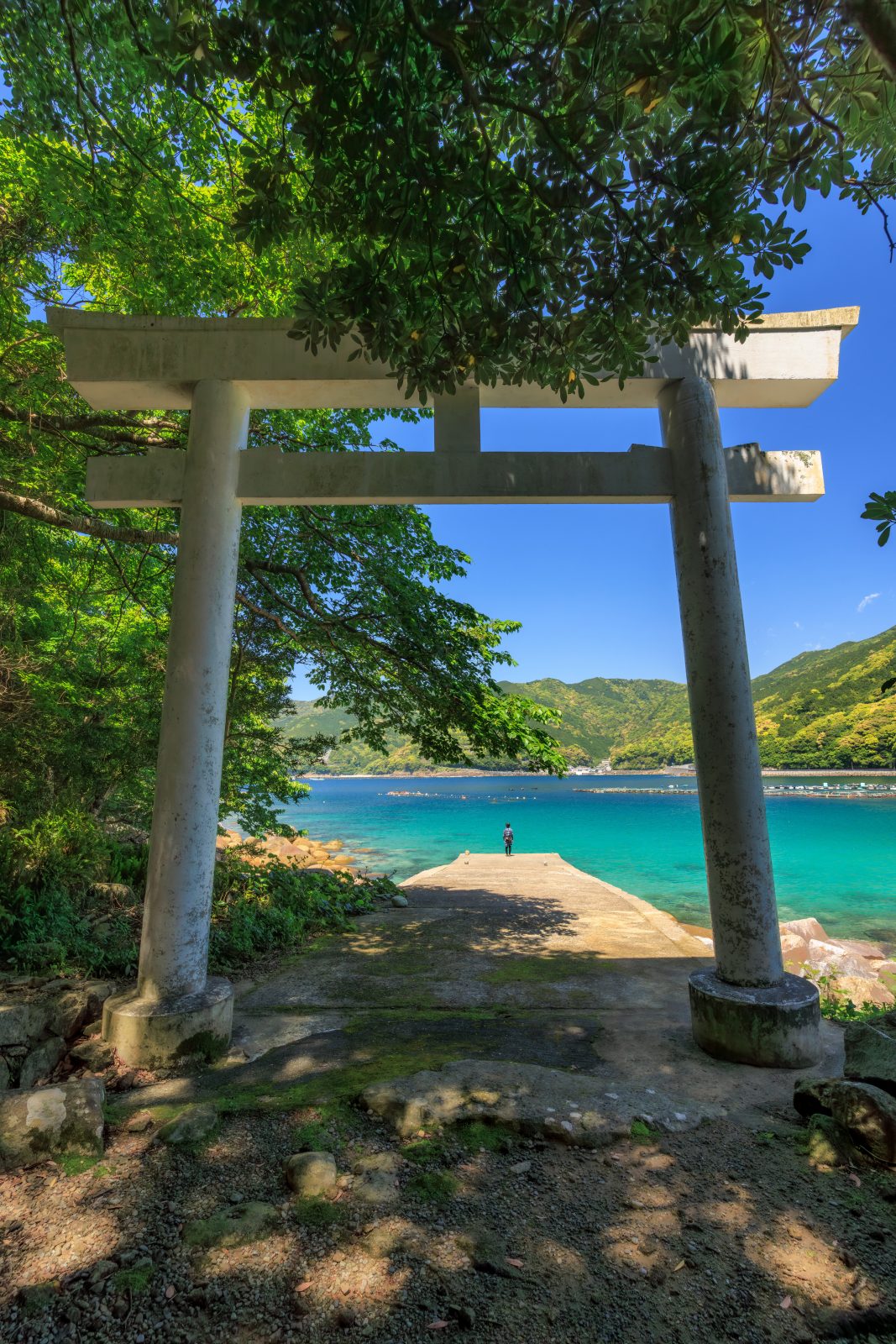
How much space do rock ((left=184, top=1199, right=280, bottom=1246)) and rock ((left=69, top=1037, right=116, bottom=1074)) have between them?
1.70m

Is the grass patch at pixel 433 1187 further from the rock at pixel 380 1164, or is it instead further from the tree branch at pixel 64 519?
the tree branch at pixel 64 519

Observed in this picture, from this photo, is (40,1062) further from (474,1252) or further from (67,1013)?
(474,1252)

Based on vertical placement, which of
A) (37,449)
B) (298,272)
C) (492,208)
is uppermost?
(298,272)

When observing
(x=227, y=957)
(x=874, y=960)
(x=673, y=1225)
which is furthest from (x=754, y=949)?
(x=874, y=960)

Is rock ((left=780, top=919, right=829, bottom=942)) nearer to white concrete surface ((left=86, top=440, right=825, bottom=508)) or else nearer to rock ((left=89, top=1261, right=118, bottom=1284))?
white concrete surface ((left=86, top=440, right=825, bottom=508))

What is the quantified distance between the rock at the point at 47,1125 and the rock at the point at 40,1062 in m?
0.93

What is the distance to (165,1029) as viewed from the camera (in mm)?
3342

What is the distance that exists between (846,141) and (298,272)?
4.73 metres

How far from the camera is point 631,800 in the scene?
82.6 m

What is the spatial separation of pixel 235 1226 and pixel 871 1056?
2.80 meters

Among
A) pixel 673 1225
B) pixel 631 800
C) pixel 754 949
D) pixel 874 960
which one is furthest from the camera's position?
pixel 631 800

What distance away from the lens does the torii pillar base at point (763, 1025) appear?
3.31m

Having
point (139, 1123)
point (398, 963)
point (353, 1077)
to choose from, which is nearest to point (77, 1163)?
point (139, 1123)

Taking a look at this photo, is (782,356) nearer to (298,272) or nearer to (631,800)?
(298,272)
